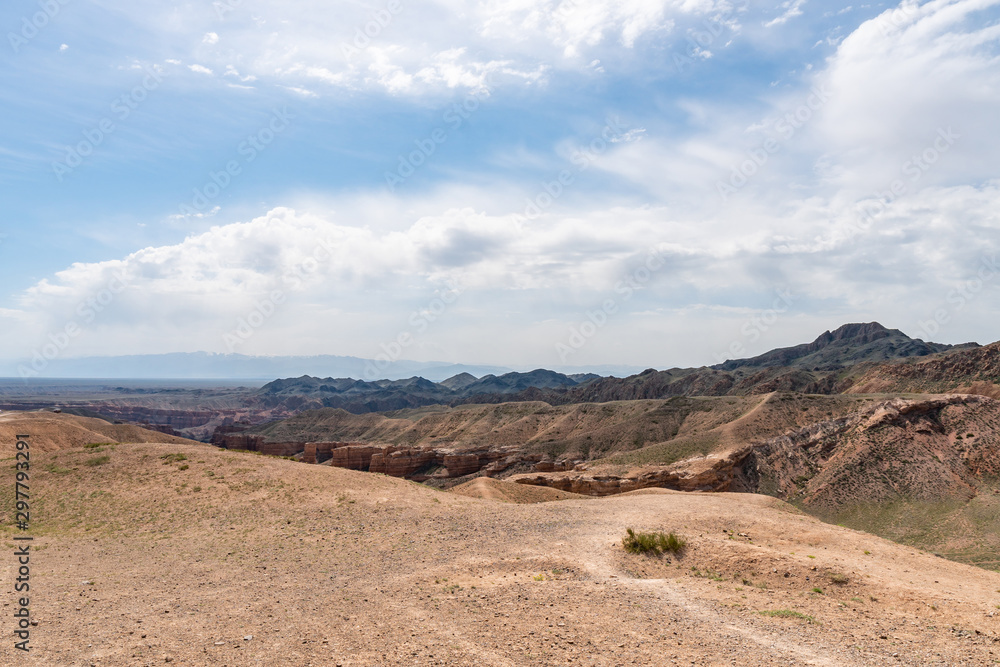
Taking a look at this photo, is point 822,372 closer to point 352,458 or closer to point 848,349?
point 848,349

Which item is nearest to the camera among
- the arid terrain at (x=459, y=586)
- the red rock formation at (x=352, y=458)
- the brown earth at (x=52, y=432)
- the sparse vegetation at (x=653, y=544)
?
the arid terrain at (x=459, y=586)

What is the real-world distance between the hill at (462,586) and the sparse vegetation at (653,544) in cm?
38

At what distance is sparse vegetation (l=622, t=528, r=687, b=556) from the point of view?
18703 millimetres

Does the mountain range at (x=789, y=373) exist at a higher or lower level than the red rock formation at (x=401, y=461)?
higher

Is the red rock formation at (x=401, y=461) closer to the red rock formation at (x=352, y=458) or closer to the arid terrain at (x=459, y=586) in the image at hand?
the red rock formation at (x=352, y=458)

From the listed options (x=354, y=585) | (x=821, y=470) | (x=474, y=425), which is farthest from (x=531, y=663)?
(x=474, y=425)

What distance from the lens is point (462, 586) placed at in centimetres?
1541

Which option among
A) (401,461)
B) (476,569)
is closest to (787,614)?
(476,569)

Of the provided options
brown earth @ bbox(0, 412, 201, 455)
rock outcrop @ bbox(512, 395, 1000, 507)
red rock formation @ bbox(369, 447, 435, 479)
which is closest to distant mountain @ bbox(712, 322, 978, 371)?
rock outcrop @ bbox(512, 395, 1000, 507)

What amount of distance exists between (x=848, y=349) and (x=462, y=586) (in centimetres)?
18829

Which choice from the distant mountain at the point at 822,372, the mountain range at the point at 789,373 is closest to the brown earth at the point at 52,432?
the distant mountain at the point at 822,372

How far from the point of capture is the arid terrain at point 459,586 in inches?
451

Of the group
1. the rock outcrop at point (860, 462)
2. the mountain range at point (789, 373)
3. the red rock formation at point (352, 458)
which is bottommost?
the red rock formation at point (352, 458)

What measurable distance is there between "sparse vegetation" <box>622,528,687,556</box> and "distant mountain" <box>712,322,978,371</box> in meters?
Result: 149
